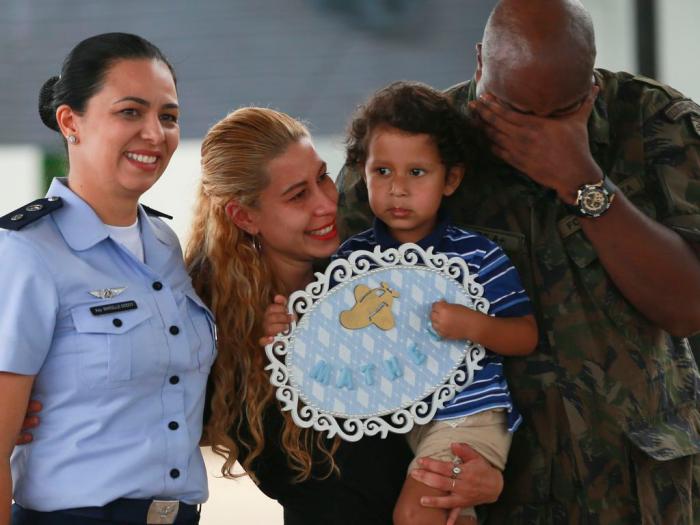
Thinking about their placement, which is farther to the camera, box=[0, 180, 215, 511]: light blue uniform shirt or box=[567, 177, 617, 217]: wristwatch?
box=[567, 177, 617, 217]: wristwatch

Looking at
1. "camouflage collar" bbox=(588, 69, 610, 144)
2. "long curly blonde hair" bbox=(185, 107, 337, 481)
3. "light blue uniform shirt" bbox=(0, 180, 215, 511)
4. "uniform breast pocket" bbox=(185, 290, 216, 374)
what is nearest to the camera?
"light blue uniform shirt" bbox=(0, 180, 215, 511)

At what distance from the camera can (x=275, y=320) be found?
2375 millimetres

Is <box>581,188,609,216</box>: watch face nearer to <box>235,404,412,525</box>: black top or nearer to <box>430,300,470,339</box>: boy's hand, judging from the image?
<box>430,300,470,339</box>: boy's hand

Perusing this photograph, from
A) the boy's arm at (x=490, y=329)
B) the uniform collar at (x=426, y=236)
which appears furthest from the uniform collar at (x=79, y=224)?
the boy's arm at (x=490, y=329)

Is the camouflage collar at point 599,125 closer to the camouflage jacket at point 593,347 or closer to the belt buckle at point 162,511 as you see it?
the camouflage jacket at point 593,347

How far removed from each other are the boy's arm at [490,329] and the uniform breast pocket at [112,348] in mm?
597

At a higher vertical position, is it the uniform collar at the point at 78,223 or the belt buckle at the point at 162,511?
the uniform collar at the point at 78,223

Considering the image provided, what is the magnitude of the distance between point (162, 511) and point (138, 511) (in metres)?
0.05

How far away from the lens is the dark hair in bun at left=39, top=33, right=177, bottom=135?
2.17 m

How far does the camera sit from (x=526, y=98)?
92.0 inches

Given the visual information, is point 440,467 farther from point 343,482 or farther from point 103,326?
point 103,326

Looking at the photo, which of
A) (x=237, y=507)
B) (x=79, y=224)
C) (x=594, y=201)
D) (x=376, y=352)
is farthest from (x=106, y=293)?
(x=237, y=507)

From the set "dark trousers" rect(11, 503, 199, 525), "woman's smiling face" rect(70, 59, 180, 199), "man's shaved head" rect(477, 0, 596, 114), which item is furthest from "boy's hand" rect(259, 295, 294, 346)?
"man's shaved head" rect(477, 0, 596, 114)

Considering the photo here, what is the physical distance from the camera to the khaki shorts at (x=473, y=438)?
2.32 meters
